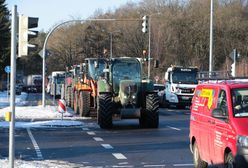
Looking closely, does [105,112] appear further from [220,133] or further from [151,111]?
[220,133]

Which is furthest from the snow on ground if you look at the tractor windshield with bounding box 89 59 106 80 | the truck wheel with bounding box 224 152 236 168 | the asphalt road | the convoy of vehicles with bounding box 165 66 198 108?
the convoy of vehicles with bounding box 165 66 198 108

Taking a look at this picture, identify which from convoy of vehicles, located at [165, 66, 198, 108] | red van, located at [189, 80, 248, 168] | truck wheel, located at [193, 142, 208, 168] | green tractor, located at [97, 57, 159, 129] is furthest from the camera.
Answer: convoy of vehicles, located at [165, 66, 198, 108]

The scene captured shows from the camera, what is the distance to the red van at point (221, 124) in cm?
894

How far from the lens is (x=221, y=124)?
9.62m

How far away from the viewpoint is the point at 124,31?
3270 inches

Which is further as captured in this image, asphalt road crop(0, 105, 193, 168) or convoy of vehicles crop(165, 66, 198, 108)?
convoy of vehicles crop(165, 66, 198, 108)

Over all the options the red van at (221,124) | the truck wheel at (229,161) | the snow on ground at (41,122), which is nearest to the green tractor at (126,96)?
the snow on ground at (41,122)

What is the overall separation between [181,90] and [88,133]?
18104 mm

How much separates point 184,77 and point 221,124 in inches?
1107

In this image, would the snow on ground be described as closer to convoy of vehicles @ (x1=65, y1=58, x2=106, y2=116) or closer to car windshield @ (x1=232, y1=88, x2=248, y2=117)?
convoy of vehicles @ (x1=65, y1=58, x2=106, y2=116)

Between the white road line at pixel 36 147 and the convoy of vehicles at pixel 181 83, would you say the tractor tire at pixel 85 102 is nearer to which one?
the white road line at pixel 36 147

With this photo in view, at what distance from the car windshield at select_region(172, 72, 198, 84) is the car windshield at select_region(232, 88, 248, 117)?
2741cm

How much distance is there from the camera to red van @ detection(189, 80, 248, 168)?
894 centimetres

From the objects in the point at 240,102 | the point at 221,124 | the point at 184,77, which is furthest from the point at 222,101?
the point at 184,77
